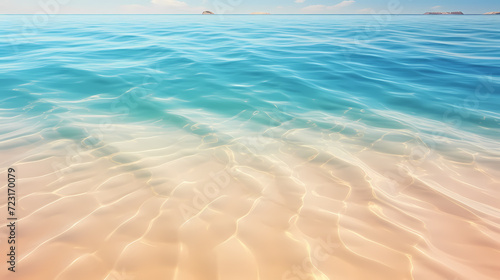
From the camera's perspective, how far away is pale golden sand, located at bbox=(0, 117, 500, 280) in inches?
79.1

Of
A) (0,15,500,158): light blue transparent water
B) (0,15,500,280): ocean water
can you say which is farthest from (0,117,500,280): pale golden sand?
(0,15,500,158): light blue transparent water

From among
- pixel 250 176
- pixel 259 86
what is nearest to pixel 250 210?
pixel 250 176

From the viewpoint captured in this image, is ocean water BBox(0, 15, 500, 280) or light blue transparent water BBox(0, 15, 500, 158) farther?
light blue transparent water BBox(0, 15, 500, 158)

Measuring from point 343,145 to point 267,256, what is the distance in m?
2.47

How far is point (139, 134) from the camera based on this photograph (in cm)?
407

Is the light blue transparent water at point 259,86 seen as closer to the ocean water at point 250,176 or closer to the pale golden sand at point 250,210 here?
the ocean water at point 250,176

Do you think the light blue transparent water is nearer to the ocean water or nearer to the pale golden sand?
the ocean water

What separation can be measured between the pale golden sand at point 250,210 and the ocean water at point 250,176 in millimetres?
16

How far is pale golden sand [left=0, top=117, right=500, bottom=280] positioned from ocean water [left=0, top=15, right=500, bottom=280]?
0.05ft

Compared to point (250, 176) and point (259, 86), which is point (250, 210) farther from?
point (259, 86)

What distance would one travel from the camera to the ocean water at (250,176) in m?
2.06

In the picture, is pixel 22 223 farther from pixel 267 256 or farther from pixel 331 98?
pixel 331 98

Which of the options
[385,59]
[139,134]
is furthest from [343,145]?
[385,59]

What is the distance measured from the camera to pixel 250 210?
257cm
